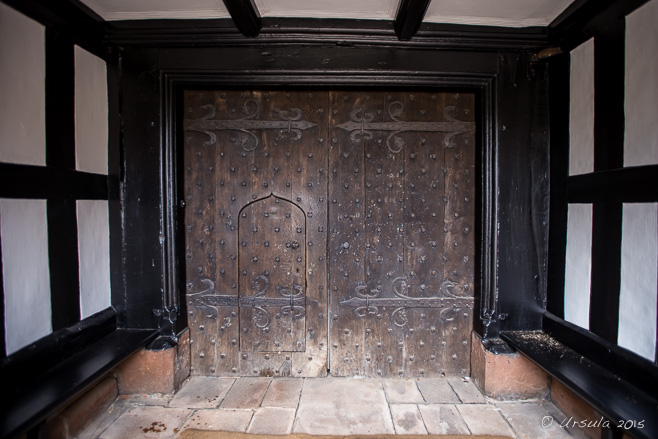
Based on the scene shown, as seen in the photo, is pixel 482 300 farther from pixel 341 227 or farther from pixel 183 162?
pixel 183 162

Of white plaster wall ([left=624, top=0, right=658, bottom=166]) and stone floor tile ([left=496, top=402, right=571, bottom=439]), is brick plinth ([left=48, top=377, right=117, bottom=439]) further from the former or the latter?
white plaster wall ([left=624, top=0, right=658, bottom=166])

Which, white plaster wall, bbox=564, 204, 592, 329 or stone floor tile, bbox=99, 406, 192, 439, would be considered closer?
stone floor tile, bbox=99, 406, 192, 439

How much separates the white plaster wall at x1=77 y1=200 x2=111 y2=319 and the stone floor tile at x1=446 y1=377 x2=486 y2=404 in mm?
2451

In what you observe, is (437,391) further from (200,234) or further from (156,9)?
(156,9)

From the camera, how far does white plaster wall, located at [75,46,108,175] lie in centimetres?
200

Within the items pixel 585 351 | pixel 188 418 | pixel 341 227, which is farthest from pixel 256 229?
pixel 585 351

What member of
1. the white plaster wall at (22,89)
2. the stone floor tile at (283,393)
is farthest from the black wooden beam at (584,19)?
the white plaster wall at (22,89)

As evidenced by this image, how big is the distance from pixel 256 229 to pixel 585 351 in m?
2.18

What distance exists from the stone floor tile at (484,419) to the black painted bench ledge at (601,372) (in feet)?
1.36

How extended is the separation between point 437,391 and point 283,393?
1.04 m

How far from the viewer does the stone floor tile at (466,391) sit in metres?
2.12

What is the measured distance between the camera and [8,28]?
159cm

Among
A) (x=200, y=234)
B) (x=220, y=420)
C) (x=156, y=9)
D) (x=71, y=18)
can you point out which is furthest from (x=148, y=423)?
(x=156, y=9)

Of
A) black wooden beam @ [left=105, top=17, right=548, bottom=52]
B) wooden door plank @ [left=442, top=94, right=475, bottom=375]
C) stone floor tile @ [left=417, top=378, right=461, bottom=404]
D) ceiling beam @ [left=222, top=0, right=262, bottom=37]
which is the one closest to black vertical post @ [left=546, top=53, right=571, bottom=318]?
black wooden beam @ [left=105, top=17, right=548, bottom=52]
